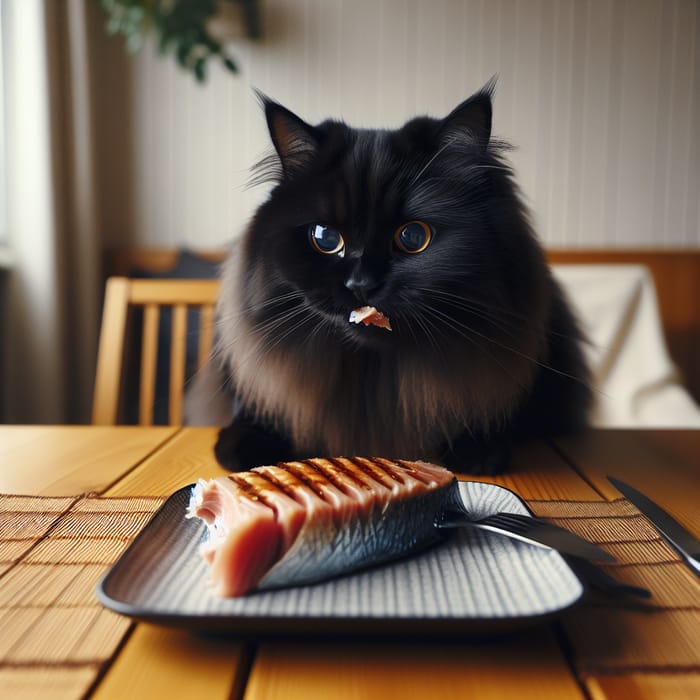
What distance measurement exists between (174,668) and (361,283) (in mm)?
493

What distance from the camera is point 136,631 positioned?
1.46 feet

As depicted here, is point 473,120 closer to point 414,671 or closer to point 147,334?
point 414,671

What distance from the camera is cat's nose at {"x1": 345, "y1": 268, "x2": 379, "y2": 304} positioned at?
2.59 ft

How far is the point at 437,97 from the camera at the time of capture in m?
2.81

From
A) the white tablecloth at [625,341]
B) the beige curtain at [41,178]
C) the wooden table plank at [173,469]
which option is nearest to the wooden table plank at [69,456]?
the wooden table plank at [173,469]

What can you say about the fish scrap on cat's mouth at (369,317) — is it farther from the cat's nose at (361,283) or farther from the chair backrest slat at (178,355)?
the chair backrest slat at (178,355)

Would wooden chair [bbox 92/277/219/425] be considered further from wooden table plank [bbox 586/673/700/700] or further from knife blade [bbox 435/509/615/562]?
wooden table plank [bbox 586/673/700/700]

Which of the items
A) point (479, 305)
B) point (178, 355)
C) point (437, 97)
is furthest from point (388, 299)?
point (437, 97)

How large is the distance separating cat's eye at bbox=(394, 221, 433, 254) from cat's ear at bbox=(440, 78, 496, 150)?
5.7 inches

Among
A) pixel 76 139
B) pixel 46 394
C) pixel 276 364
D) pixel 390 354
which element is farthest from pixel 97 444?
pixel 76 139

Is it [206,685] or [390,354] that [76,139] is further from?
[206,685]

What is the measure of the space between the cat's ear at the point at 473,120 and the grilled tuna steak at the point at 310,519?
51 cm

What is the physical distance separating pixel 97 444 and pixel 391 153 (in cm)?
67

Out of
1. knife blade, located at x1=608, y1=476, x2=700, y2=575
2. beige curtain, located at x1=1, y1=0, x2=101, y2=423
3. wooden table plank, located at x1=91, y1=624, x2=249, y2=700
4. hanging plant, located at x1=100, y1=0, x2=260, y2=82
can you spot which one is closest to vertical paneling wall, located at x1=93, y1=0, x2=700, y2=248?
beige curtain, located at x1=1, y1=0, x2=101, y2=423
